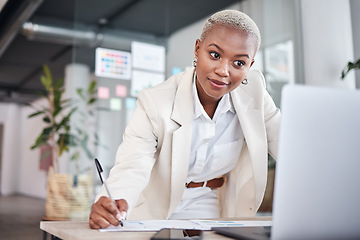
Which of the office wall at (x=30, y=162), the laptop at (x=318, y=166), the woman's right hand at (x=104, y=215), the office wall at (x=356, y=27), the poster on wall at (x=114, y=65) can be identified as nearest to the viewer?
the laptop at (x=318, y=166)

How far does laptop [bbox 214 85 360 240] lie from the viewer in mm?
620

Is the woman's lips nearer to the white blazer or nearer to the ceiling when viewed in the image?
the white blazer

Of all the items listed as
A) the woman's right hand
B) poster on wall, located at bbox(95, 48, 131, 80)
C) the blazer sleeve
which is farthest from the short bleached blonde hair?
poster on wall, located at bbox(95, 48, 131, 80)

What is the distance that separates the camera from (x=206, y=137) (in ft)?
4.88

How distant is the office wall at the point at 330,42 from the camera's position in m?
4.00

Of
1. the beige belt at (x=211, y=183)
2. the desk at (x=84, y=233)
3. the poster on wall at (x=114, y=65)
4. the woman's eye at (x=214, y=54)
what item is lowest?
the desk at (x=84, y=233)

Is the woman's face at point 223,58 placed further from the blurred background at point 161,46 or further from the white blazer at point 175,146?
the blurred background at point 161,46

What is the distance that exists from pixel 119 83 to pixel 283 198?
3845 millimetres

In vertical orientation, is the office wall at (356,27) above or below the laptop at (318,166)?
above

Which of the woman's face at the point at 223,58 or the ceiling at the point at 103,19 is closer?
the woman's face at the point at 223,58

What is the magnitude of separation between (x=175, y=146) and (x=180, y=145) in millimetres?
19

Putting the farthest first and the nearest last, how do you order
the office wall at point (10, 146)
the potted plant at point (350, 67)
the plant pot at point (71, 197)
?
1. the office wall at point (10, 146)
2. the plant pot at point (71, 197)
3. the potted plant at point (350, 67)

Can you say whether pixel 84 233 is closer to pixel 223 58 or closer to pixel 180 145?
pixel 180 145

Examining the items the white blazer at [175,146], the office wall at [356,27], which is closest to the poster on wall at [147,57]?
the office wall at [356,27]
